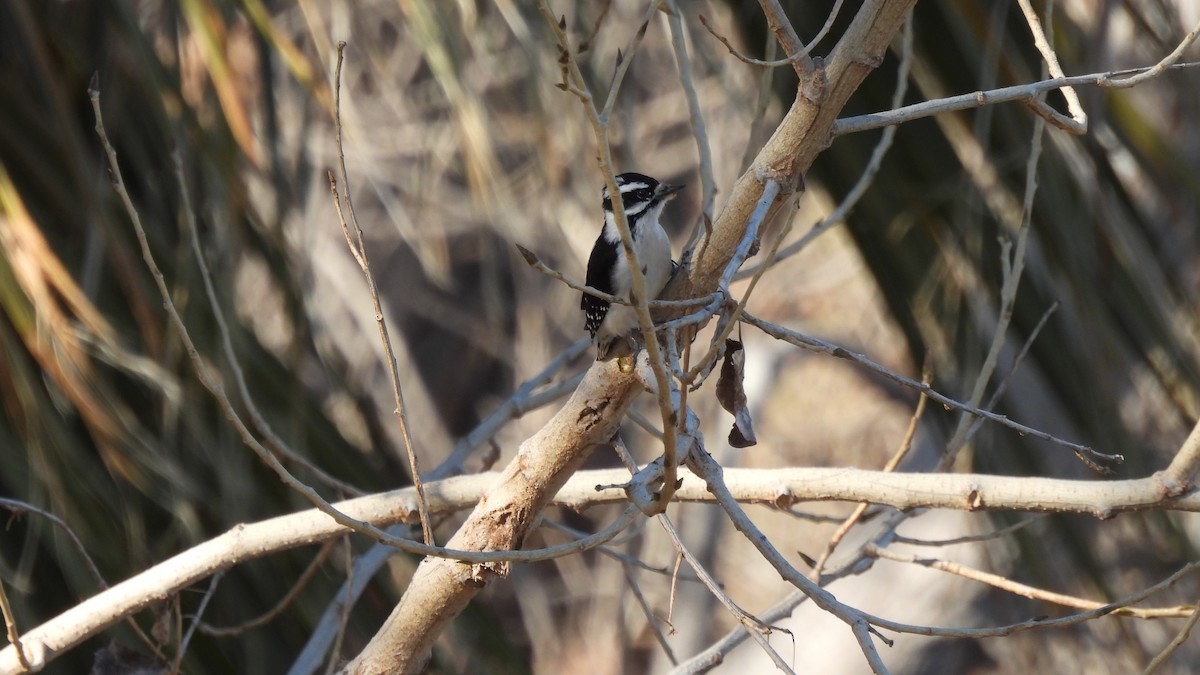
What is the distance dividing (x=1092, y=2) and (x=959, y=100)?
3.99 metres

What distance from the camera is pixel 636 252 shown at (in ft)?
10.3

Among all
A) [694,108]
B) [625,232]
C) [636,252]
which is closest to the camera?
[625,232]

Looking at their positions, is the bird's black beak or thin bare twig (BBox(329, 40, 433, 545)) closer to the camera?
thin bare twig (BBox(329, 40, 433, 545))

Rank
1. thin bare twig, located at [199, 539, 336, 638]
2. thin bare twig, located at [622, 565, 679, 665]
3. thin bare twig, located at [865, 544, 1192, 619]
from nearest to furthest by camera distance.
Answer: thin bare twig, located at [865, 544, 1192, 619]
thin bare twig, located at [622, 565, 679, 665]
thin bare twig, located at [199, 539, 336, 638]

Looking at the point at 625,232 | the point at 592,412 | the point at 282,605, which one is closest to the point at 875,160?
the point at 592,412

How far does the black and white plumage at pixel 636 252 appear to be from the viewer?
3.17m

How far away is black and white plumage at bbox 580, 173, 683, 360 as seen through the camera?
3.17m

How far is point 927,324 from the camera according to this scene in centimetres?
300

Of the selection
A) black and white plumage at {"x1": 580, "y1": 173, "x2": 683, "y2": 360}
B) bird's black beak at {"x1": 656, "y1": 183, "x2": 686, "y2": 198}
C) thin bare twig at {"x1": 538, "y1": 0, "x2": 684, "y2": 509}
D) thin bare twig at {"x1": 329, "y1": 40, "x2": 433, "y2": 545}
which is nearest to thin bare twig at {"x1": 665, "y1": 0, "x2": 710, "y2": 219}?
black and white plumage at {"x1": 580, "y1": 173, "x2": 683, "y2": 360}

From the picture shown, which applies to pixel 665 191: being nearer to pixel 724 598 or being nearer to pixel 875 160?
pixel 875 160

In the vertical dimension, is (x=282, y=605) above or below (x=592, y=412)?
below

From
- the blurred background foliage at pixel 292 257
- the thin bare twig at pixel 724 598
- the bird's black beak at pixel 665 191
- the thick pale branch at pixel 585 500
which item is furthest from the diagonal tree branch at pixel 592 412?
A: the bird's black beak at pixel 665 191

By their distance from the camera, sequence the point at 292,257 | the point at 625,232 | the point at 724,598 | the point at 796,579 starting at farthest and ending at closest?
the point at 292,257 → the point at 724,598 → the point at 796,579 → the point at 625,232

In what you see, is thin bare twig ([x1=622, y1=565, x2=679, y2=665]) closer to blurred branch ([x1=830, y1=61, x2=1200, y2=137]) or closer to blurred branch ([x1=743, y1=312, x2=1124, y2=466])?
blurred branch ([x1=743, y1=312, x2=1124, y2=466])
